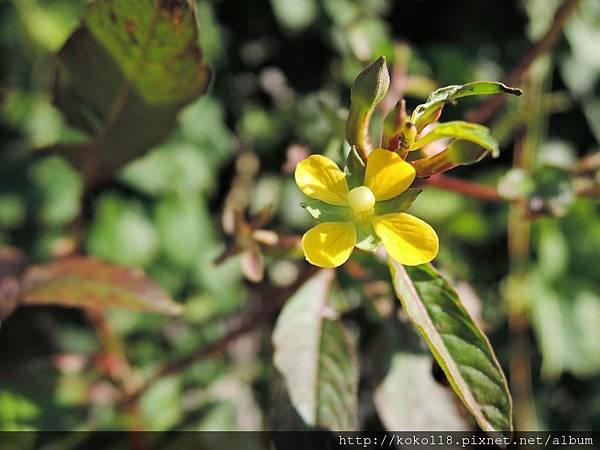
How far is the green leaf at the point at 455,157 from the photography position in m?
0.52

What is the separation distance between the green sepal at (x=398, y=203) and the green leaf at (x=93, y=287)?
0.33 m

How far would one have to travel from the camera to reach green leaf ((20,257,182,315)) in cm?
79

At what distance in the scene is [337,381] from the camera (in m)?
0.74

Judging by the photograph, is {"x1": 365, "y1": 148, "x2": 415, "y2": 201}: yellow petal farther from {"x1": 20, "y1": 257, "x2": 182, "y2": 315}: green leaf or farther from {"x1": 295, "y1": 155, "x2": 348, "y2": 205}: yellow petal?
{"x1": 20, "y1": 257, "x2": 182, "y2": 315}: green leaf

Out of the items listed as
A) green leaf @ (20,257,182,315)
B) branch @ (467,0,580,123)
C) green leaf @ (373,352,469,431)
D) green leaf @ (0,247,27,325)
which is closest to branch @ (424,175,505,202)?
branch @ (467,0,580,123)

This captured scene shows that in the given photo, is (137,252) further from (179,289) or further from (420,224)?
(420,224)

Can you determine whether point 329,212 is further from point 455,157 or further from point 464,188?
point 464,188

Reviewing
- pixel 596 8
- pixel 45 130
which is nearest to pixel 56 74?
pixel 45 130

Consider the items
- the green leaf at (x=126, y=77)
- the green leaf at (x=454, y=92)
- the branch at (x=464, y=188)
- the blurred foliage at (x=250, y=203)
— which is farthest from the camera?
the blurred foliage at (x=250, y=203)

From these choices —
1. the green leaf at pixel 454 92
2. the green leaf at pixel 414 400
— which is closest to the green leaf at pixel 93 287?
the green leaf at pixel 414 400

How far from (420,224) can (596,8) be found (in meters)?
0.97

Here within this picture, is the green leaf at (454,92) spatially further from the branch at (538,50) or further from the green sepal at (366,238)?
the branch at (538,50)

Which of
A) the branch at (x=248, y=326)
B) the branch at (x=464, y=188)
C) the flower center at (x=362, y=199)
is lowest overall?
the branch at (x=248, y=326)

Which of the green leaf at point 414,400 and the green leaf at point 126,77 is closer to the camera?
the green leaf at point 126,77
